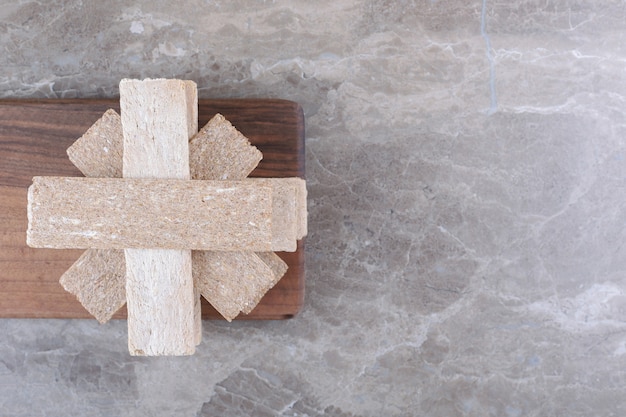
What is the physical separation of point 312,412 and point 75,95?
67 centimetres

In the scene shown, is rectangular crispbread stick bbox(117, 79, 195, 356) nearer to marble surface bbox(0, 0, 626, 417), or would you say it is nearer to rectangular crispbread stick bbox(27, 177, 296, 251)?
rectangular crispbread stick bbox(27, 177, 296, 251)

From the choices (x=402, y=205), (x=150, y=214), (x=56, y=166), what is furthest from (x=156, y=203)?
(x=402, y=205)

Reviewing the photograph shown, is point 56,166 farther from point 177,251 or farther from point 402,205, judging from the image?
point 402,205

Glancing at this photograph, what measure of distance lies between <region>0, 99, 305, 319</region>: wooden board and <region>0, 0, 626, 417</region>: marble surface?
0.08m

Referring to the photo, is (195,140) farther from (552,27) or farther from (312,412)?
(552,27)

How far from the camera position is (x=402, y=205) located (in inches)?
34.3

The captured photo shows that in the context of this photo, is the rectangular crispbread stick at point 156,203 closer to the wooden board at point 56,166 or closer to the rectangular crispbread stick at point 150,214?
the rectangular crispbread stick at point 150,214

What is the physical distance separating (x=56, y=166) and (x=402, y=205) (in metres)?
0.55

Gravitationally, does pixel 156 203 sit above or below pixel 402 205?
above

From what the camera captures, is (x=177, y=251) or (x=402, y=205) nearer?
(x=177, y=251)

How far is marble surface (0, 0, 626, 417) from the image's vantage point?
2.82 feet

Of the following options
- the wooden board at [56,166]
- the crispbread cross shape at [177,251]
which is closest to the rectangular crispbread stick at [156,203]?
the crispbread cross shape at [177,251]

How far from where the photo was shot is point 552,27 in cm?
86

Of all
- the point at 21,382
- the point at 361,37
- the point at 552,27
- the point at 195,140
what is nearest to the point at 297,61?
the point at 361,37
